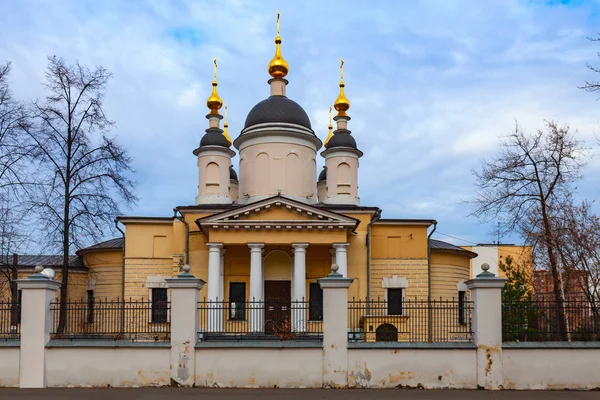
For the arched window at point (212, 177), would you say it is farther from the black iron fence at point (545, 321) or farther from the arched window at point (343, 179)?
the black iron fence at point (545, 321)

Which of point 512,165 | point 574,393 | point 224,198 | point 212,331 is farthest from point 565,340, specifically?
point 224,198

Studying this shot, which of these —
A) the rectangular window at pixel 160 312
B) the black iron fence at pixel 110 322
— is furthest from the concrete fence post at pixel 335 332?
the rectangular window at pixel 160 312

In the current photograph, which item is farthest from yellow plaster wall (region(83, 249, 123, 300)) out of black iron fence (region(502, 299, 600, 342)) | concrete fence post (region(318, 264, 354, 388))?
black iron fence (region(502, 299, 600, 342))

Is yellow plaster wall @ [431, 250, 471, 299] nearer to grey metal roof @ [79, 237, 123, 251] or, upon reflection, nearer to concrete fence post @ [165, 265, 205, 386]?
grey metal roof @ [79, 237, 123, 251]

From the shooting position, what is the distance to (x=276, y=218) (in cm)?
2462

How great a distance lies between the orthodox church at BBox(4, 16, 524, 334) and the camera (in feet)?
80.4

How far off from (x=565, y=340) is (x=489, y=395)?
7.51 ft

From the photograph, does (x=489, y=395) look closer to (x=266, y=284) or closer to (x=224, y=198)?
(x=266, y=284)

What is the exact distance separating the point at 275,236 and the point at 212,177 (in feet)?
18.0

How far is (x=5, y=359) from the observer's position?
557 inches

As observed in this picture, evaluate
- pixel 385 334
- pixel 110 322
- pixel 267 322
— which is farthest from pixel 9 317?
pixel 385 334

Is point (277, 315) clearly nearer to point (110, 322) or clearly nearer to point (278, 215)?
point (110, 322)

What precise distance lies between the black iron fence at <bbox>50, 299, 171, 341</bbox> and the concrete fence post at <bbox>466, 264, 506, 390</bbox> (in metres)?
6.76

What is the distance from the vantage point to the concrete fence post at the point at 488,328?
13.9 m
